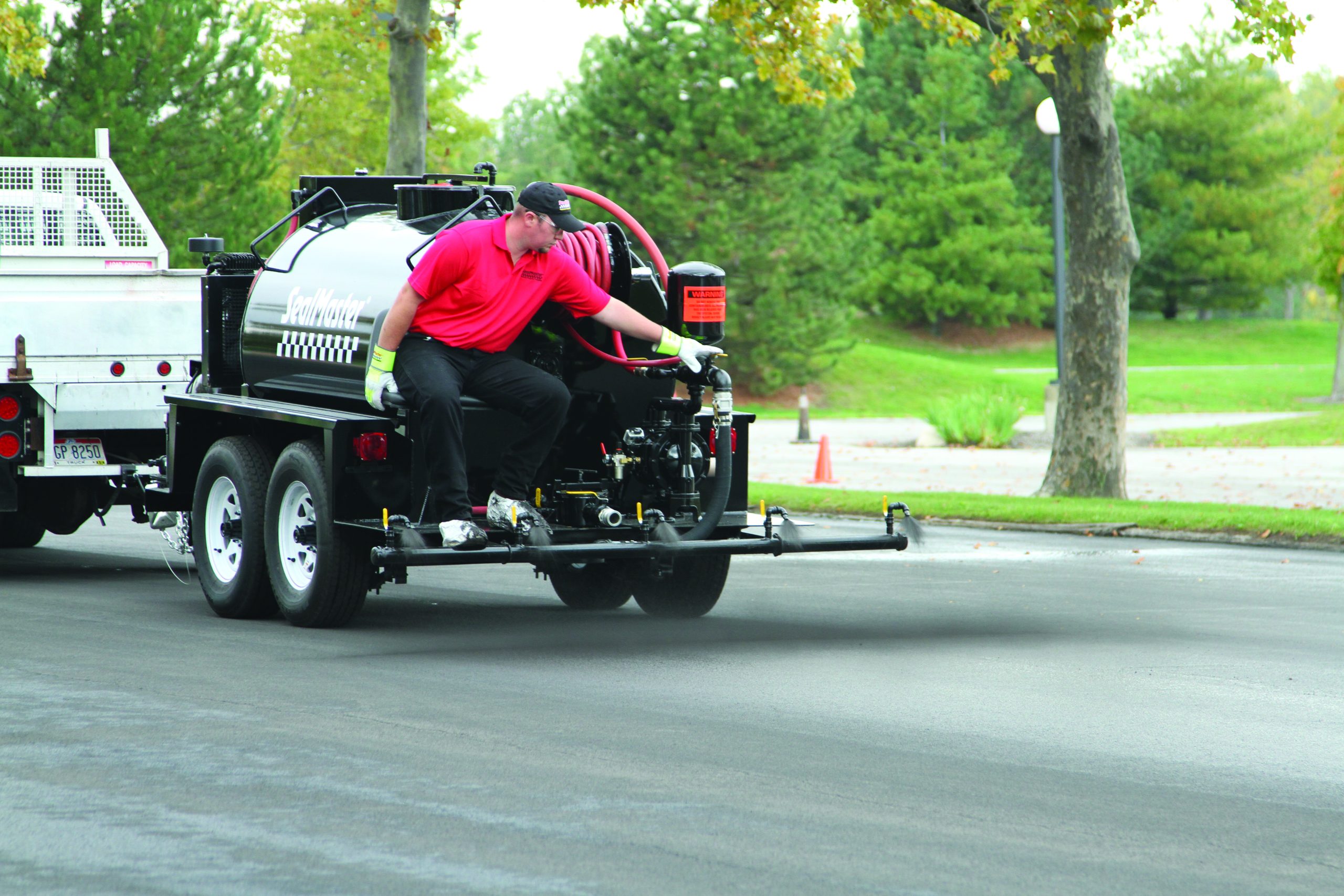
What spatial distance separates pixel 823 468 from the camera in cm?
2222

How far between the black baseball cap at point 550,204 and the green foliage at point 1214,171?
64583 mm

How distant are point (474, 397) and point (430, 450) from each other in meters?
0.48

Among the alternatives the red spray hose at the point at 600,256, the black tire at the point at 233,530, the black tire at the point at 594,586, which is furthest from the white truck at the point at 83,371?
the red spray hose at the point at 600,256

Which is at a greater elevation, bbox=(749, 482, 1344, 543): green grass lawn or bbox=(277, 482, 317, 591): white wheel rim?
bbox=(277, 482, 317, 591): white wheel rim

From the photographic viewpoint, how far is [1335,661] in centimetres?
863

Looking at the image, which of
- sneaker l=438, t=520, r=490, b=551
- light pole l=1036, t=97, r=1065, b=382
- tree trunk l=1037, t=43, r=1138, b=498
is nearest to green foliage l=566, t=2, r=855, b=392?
light pole l=1036, t=97, r=1065, b=382

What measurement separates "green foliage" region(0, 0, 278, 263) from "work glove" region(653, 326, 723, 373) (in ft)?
99.7

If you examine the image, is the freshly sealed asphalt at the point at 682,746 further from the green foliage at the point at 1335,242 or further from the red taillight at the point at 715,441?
the green foliage at the point at 1335,242

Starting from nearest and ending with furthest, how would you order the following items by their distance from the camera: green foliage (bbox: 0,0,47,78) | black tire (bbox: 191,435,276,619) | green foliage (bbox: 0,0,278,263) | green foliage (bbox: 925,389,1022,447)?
black tire (bbox: 191,435,276,619), green foliage (bbox: 0,0,47,78), green foliage (bbox: 925,389,1022,447), green foliage (bbox: 0,0,278,263)

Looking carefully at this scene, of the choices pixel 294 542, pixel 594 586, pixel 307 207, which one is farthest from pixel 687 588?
pixel 307 207

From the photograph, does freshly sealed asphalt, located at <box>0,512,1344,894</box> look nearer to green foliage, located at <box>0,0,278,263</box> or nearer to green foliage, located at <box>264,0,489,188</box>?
green foliage, located at <box>0,0,278,263</box>

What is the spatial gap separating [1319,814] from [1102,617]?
459 centimetres

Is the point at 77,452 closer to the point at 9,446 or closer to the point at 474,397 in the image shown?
the point at 9,446

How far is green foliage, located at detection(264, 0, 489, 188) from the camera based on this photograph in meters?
50.3
